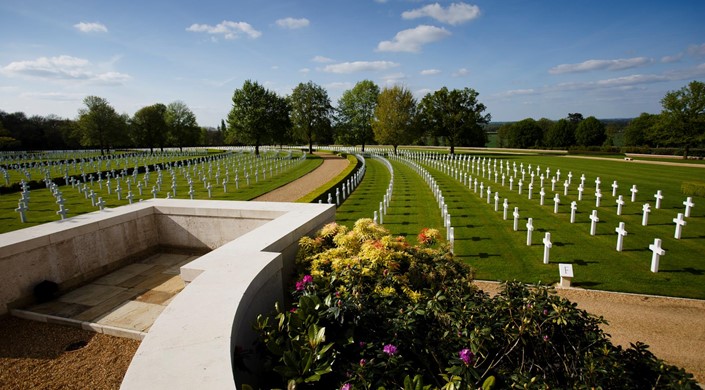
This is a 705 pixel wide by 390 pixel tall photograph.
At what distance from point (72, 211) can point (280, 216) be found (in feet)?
51.5

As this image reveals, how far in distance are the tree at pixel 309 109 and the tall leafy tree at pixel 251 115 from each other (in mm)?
5808

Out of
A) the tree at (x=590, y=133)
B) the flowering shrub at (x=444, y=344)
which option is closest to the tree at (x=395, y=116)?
the tree at (x=590, y=133)

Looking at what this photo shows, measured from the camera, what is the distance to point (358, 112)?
6794 centimetres

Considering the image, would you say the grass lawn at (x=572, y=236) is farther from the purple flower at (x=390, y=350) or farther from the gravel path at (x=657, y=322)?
the purple flower at (x=390, y=350)

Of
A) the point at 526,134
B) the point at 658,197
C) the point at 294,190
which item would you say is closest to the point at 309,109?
the point at 294,190

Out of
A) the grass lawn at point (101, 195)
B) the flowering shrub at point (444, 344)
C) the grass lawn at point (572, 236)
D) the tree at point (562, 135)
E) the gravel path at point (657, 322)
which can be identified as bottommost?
the gravel path at point (657, 322)

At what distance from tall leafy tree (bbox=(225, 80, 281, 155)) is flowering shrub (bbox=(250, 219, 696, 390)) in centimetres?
5110

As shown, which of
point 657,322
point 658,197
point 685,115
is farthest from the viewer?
point 685,115

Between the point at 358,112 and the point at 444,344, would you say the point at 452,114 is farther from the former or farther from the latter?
the point at 444,344

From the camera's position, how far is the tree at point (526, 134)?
73.9 m

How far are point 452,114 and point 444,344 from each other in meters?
53.8

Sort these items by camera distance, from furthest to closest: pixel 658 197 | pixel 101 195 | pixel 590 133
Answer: pixel 590 133 → pixel 101 195 → pixel 658 197

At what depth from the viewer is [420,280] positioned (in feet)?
13.9

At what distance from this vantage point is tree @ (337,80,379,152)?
6688 cm
